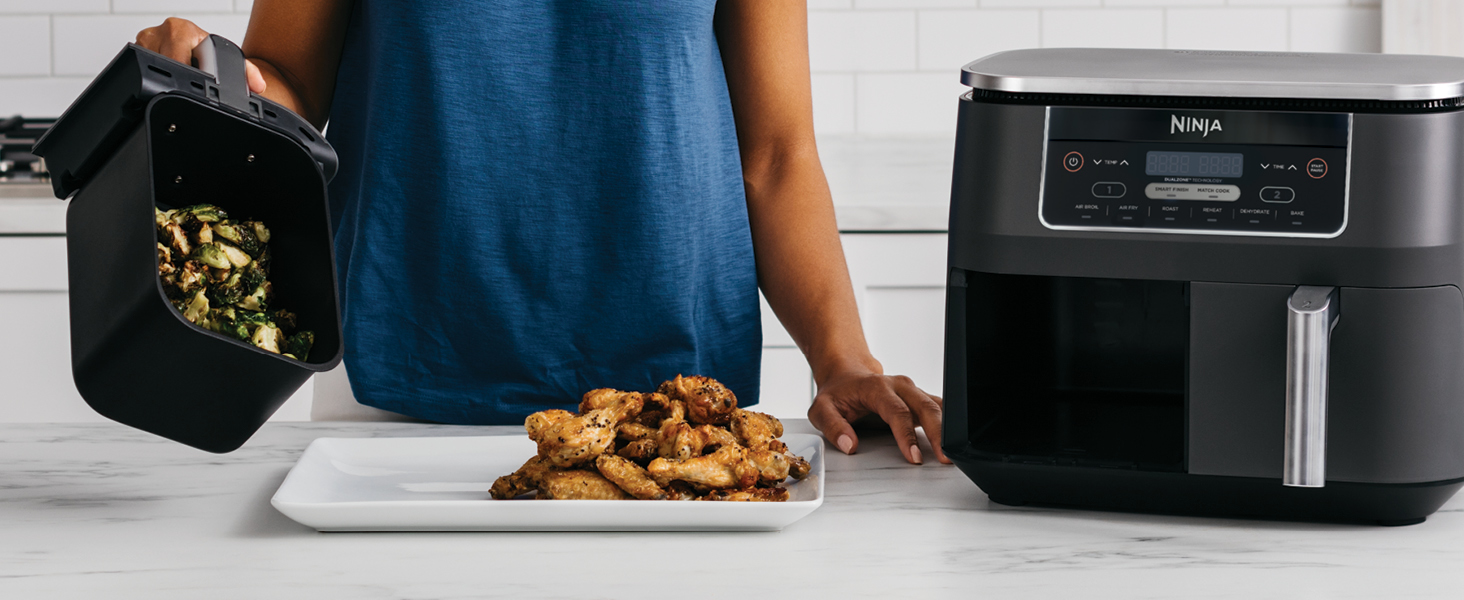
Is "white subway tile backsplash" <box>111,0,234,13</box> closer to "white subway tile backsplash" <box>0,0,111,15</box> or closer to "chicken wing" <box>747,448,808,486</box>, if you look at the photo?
"white subway tile backsplash" <box>0,0,111,15</box>

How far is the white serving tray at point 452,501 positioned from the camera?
0.67m

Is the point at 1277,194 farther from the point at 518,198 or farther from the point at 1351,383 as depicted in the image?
the point at 518,198

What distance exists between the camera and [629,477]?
27.9 inches

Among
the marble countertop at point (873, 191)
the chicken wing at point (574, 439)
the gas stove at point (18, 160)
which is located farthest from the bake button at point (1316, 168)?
the gas stove at point (18, 160)

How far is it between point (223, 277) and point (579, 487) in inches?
9.1

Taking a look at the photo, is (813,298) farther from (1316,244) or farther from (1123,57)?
(1316,244)

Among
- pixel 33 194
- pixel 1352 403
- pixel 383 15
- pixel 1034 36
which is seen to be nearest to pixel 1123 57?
pixel 1352 403

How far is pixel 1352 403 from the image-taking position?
2.14 ft

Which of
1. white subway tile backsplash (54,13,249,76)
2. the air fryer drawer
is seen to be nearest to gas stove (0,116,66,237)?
white subway tile backsplash (54,13,249,76)

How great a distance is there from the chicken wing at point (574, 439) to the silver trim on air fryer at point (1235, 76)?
0.30m

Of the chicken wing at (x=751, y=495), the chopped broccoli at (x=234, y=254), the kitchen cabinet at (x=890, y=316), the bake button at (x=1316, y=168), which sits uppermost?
the bake button at (x=1316, y=168)

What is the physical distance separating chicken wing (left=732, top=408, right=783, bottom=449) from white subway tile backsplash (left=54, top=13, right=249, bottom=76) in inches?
76.6

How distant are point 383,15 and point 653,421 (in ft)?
1.85

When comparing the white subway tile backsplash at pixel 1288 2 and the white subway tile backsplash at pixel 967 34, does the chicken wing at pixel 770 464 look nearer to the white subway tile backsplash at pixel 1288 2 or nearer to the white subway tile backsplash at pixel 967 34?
the white subway tile backsplash at pixel 967 34
